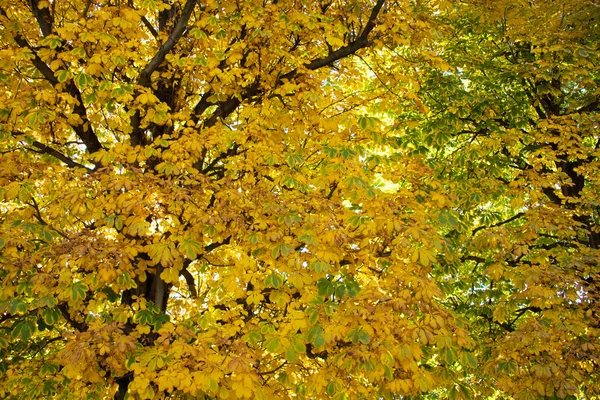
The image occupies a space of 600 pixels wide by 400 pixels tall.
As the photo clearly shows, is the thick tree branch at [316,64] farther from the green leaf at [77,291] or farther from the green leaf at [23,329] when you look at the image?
the green leaf at [23,329]

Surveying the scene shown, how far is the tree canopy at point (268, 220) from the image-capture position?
15.0ft

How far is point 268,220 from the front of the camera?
5.09 metres

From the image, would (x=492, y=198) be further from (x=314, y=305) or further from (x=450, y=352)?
(x=314, y=305)

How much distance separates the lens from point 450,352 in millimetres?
4477

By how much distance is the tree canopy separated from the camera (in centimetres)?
457

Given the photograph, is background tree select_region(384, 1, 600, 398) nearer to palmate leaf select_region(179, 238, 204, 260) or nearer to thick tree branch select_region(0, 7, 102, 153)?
palmate leaf select_region(179, 238, 204, 260)

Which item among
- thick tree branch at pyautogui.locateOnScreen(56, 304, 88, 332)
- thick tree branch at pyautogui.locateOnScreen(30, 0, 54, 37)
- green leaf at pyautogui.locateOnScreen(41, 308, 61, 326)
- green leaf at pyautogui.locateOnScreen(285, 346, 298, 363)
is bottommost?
thick tree branch at pyautogui.locateOnScreen(56, 304, 88, 332)

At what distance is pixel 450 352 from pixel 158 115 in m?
3.99

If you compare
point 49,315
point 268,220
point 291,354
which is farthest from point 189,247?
point 49,315

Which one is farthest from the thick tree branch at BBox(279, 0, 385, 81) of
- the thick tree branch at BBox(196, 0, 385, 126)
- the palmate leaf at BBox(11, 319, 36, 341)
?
the palmate leaf at BBox(11, 319, 36, 341)

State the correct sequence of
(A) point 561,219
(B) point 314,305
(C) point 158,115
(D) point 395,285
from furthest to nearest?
(A) point 561,219 < (C) point 158,115 < (D) point 395,285 < (B) point 314,305

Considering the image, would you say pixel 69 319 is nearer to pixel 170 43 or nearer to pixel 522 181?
pixel 170 43

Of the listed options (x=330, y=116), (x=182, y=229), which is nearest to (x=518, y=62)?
(x=330, y=116)

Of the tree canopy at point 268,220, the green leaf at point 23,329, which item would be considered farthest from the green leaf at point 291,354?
the green leaf at point 23,329
